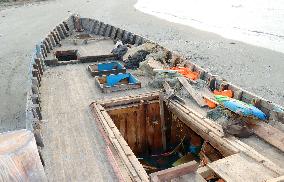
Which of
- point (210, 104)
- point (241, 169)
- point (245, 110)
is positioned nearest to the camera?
point (241, 169)

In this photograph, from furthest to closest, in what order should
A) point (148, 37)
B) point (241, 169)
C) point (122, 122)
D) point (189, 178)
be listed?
point (148, 37) < point (122, 122) < point (241, 169) < point (189, 178)

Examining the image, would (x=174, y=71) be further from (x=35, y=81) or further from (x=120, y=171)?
(x=120, y=171)

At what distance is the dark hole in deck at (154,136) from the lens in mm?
12734

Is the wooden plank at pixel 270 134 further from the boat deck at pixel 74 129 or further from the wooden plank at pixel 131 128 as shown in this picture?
the wooden plank at pixel 131 128

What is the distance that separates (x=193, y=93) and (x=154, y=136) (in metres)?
2.53

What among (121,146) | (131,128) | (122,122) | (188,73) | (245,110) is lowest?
(131,128)

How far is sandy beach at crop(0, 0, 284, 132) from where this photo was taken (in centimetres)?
2302

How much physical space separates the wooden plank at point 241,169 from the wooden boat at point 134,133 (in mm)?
24

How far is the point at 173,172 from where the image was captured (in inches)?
236

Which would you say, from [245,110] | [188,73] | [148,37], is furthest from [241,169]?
[148,37]

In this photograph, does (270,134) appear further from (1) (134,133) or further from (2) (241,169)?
(1) (134,133)

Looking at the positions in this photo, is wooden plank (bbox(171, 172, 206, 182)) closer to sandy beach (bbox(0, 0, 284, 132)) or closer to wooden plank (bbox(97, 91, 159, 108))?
wooden plank (bbox(97, 91, 159, 108))

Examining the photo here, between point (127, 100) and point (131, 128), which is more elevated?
point (127, 100)

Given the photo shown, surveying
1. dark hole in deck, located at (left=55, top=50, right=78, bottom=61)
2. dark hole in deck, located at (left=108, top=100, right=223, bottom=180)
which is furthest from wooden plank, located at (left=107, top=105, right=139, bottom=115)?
dark hole in deck, located at (left=55, top=50, right=78, bottom=61)
